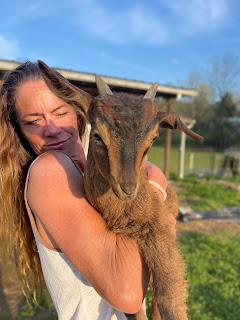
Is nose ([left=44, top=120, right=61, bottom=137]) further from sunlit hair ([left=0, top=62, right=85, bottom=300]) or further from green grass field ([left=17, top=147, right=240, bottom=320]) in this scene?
green grass field ([left=17, top=147, right=240, bottom=320])

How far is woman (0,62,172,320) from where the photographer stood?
1.52m

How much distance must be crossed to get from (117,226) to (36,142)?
→ 84 cm

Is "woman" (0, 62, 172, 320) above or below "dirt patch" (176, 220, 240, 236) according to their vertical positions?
above

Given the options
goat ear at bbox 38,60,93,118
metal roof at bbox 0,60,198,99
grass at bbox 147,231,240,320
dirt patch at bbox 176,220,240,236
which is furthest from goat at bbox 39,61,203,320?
dirt patch at bbox 176,220,240,236

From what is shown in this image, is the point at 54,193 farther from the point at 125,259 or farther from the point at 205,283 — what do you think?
the point at 205,283

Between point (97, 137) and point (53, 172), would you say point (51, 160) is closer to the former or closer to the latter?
point (53, 172)

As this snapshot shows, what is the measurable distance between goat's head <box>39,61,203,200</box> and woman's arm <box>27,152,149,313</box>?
0.25m

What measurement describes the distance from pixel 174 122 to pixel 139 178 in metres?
0.51

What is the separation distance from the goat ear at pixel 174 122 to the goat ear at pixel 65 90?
0.46 meters

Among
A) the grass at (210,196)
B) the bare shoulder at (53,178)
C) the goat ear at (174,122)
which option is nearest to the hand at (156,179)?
the goat ear at (174,122)

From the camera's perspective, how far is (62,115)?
78.6 inches

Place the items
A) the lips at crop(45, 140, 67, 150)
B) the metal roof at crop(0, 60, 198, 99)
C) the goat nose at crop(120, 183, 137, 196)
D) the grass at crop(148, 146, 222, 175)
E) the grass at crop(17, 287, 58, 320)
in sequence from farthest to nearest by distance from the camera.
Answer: the grass at crop(148, 146, 222, 175) → the metal roof at crop(0, 60, 198, 99) → the grass at crop(17, 287, 58, 320) → the lips at crop(45, 140, 67, 150) → the goat nose at crop(120, 183, 137, 196)

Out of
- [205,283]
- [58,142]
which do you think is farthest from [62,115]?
[205,283]

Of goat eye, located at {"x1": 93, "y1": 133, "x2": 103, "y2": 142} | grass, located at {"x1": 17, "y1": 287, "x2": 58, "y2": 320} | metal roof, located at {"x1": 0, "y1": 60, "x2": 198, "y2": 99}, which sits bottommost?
grass, located at {"x1": 17, "y1": 287, "x2": 58, "y2": 320}
